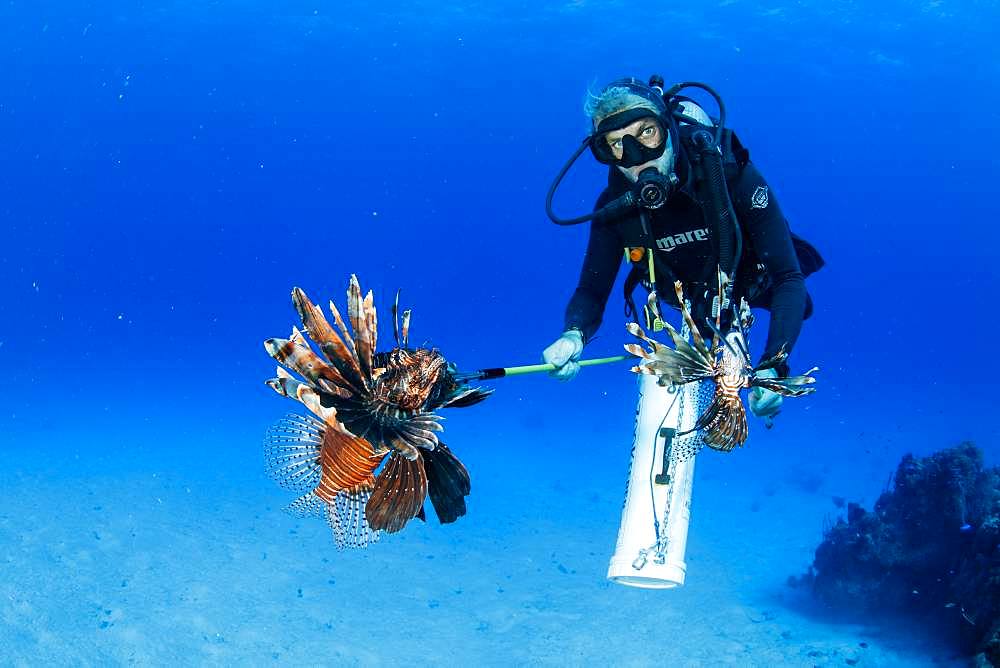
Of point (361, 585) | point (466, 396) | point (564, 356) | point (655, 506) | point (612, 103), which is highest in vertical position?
point (612, 103)

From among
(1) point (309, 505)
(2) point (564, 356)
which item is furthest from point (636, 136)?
(1) point (309, 505)

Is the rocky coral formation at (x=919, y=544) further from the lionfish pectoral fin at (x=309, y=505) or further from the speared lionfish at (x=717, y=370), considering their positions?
the lionfish pectoral fin at (x=309, y=505)

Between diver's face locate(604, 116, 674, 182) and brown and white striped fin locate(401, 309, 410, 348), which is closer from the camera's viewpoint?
brown and white striped fin locate(401, 309, 410, 348)

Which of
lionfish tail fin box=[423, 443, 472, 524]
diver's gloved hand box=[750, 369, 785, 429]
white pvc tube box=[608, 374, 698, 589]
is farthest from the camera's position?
white pvc tube box=[608, 374, 698, 589]

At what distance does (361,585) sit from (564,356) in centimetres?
806

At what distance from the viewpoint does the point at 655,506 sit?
4.21m

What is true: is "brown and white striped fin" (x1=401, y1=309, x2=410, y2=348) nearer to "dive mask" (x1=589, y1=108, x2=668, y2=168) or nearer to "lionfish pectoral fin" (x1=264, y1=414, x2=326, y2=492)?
"lionfish pectoral fin" (x1=264, y1=414, x2=326, y2=492)

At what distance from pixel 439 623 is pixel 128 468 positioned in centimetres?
978

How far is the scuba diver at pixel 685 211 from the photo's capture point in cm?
423

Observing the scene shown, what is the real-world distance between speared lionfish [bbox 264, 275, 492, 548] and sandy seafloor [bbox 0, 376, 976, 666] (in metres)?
7.35

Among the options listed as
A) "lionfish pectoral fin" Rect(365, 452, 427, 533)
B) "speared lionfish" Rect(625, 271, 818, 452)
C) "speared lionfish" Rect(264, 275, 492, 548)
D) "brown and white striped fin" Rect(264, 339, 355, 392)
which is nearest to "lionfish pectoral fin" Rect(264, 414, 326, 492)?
"speared lionfish" Rect(264, 275, 492, 548)

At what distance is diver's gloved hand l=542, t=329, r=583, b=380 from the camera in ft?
14.7

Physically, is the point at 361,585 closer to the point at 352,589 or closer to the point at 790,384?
the point at 352,589

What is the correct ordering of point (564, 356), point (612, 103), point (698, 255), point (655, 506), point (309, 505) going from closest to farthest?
point (309, 505)
point (655, 506)
point (612, 103)
point (564, 356)
point (698, 255)
